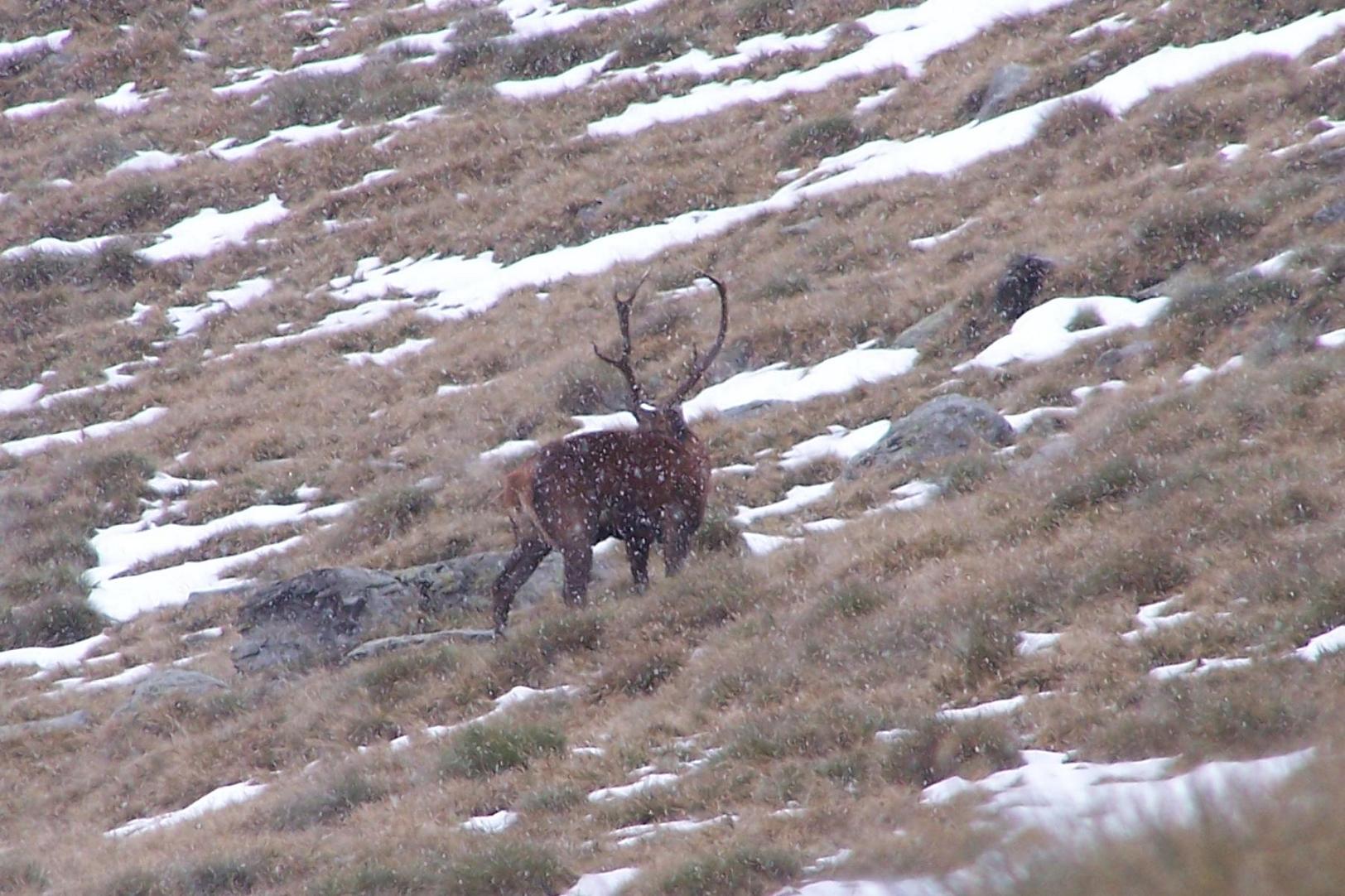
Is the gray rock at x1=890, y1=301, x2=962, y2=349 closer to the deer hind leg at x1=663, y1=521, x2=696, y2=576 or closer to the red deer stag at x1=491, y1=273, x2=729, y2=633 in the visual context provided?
the red deer stag at x1=491, y1=273, x2=729, y2=633

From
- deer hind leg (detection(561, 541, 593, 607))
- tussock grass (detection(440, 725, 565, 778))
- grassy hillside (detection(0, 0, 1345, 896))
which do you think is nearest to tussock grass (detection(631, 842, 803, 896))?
grassy hillside (detection(0, 0, 1345, 896))

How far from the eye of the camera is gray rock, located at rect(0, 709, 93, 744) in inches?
424

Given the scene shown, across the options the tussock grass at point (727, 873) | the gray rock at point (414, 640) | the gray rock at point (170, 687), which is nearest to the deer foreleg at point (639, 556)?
the gray rock at point (414, 640)

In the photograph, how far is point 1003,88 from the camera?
65.5ft

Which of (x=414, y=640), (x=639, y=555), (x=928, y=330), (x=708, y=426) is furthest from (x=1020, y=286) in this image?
(x=414, y=640)

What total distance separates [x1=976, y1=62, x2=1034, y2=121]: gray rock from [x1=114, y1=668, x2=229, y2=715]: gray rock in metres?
13.0

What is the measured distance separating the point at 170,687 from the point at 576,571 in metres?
3.12

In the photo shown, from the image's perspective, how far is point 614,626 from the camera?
9297 millimetres

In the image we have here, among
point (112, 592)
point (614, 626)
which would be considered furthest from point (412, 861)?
point (112, 592)

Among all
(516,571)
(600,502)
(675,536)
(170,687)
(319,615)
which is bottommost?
(170,687)

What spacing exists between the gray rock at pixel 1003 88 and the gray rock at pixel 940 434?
916 centimetres

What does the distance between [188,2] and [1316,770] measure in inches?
1358

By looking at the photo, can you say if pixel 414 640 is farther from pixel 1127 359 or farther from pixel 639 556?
pixel 1127 359

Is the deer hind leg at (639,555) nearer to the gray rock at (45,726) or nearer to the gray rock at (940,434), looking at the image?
the gray rock at (940,434)
